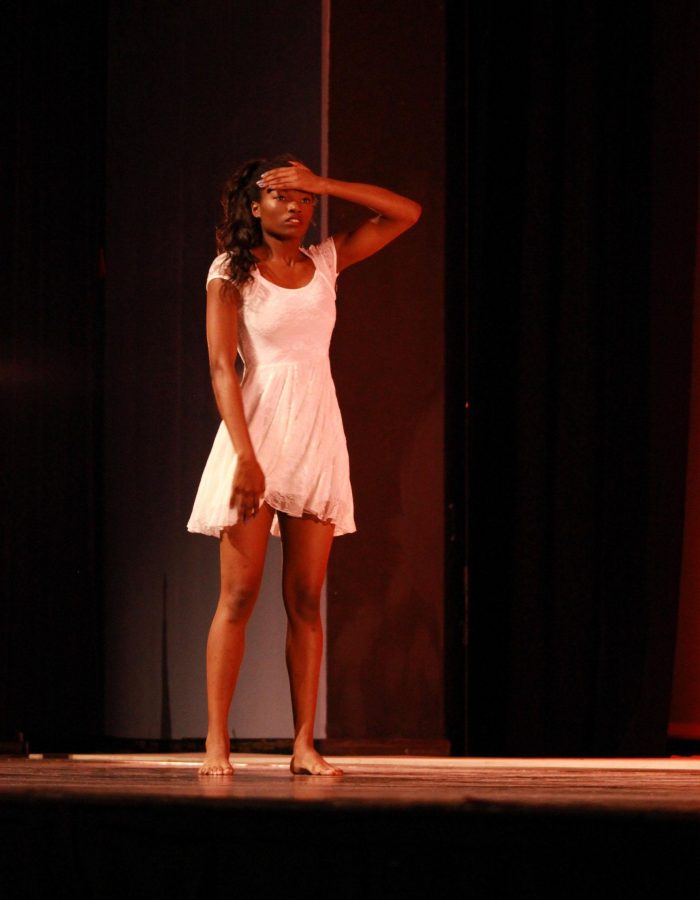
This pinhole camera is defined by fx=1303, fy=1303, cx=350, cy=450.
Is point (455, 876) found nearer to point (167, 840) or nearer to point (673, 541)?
point (167, 840)

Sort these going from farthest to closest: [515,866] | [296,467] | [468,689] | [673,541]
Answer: [468,689], [673,541], [296,467], [515,866]

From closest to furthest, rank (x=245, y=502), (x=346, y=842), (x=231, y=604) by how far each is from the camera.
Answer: (x=346, y=842) → (x=245, y=502) → (x=231, y=604)

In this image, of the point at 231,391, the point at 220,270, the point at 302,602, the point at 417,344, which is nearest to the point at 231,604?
the point at 302,602

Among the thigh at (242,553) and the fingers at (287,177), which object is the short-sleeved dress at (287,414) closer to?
the thigh at (242,553)

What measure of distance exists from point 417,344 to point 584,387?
549mm

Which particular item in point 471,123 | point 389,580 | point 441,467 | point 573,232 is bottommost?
point 389,580

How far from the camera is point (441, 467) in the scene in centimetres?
422

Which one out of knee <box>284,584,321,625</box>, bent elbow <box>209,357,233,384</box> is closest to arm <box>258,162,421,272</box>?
bent elbow <box>209,357,233,384</box>

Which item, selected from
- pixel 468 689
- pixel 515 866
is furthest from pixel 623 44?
pixel 515 866

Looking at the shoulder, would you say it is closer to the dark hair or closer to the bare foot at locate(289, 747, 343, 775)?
the dark hair

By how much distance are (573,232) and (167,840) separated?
2734mm

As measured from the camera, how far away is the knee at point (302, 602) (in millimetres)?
2719

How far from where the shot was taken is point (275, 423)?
8.84 ft

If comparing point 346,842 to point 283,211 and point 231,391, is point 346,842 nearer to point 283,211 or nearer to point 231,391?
point 231,391
